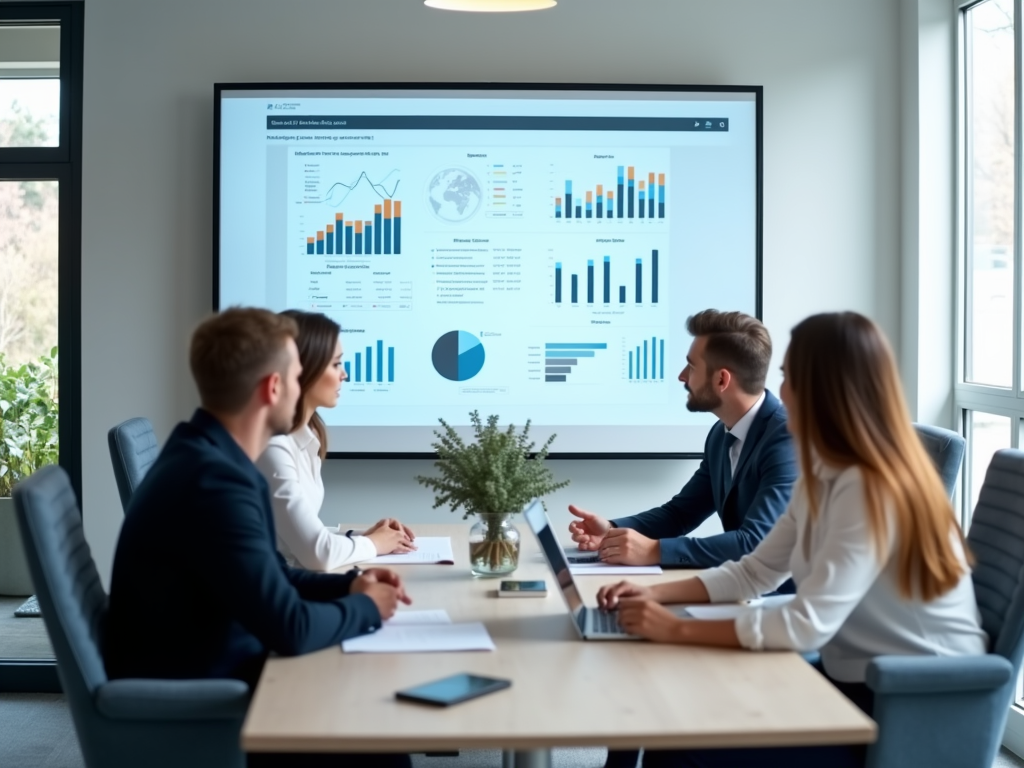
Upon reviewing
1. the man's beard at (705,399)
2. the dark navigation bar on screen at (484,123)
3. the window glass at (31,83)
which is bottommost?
the man's beard at (705,399)

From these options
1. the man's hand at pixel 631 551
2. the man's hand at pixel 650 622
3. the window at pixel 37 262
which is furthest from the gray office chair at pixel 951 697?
the window at pixel 37 262

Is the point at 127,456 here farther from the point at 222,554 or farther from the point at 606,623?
the point at 606,623

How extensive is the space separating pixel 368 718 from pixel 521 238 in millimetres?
2827

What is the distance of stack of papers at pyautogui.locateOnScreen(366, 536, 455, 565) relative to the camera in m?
2.96

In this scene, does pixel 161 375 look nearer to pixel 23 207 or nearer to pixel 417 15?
pixel 23 207

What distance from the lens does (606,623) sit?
89.5 inches

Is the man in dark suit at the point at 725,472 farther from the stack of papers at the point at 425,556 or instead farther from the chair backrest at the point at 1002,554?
the chair backrest at the point at 1002,554

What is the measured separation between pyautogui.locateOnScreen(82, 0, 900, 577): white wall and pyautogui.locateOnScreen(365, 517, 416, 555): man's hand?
127 centimetres

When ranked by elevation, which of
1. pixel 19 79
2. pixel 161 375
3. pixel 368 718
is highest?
pixel 19 79

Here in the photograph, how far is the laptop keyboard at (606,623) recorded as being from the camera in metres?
2.20

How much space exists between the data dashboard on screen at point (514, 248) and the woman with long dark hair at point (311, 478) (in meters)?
1.05

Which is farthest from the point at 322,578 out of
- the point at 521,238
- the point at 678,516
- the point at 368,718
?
the point at 521,238

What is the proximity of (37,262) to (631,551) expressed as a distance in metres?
2.74

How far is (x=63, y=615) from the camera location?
2.04 meters
